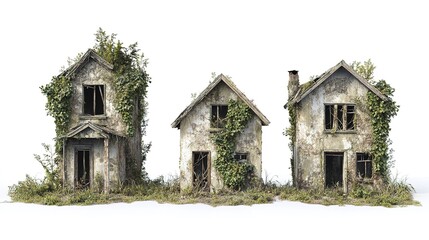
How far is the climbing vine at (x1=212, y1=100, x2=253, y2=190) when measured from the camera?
1015 inches

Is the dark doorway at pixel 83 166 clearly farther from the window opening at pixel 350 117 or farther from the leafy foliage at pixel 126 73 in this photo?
the window opening at pixel 350 117

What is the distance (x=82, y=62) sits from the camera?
2700 centimetres

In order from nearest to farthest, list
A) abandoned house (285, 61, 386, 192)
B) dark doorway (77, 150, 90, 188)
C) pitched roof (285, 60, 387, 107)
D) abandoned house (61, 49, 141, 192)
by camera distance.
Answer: abandoned house (61, 49, 141, 192)
pitched roof (285, 60, 387, 107)
abandoned house (285, 61, 386, 192)
dark doorway (77, 150, 90, 188)

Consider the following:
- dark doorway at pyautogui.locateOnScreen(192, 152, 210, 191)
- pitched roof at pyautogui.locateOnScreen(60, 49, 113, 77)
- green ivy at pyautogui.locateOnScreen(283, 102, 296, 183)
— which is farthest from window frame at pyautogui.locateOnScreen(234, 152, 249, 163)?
pitched roof at pyautogui.locateOnScreen(60, 49, 113, 77)

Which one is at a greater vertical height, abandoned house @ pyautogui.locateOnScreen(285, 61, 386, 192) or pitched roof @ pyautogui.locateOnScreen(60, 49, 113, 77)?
pitched roof @ pyautogui.locateOnScreen(60, 49, 113, 77)

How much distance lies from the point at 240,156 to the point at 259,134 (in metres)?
1.57

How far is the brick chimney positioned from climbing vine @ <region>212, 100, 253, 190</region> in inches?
150

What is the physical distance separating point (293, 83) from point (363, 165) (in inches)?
240

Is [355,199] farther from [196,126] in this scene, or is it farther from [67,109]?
[67,109]

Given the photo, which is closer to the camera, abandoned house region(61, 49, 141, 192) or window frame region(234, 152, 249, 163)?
abandoned house region(61, 49, 141, 192)

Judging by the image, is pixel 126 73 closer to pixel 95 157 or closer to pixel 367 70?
pixel 95 157

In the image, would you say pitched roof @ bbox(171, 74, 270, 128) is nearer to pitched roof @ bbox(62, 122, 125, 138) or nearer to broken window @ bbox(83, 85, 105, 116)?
pitched roof @ bbox(62, 122, 125, 138)

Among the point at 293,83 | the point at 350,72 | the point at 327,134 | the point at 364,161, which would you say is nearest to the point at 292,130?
the point at 327,134

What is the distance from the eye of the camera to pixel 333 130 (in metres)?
26.6
